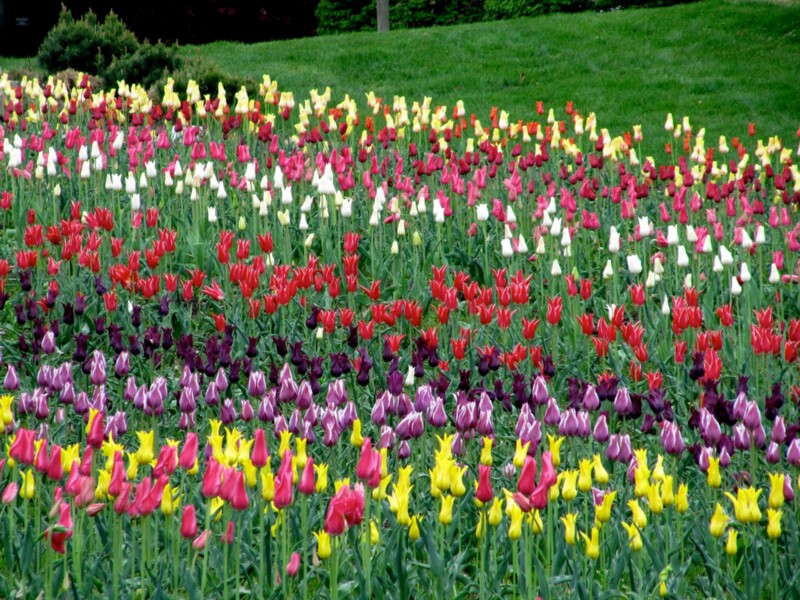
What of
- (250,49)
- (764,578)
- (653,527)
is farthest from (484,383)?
(250,49)

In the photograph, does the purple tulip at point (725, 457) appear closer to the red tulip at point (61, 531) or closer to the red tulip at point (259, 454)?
the red tulip at point (259, 454)

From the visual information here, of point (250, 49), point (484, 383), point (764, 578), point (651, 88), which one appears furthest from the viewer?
point (250, 49)

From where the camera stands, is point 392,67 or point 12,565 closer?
point 12,565

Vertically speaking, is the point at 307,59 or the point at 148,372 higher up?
the point at 307,59

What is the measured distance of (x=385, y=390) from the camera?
4.71 metres

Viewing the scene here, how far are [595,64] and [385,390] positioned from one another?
12.7 meters

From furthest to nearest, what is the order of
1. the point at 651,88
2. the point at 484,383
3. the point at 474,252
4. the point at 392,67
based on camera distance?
the point at 392,67
the point at 651,88
the point at 474,252
the point at 484,383

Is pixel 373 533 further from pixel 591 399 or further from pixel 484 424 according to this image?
pixel 591 399

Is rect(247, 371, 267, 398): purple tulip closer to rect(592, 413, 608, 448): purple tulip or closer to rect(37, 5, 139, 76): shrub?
rect(592, 413, 608, 448): purple tulip

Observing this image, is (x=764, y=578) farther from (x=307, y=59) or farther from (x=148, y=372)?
(x=307, y=59)

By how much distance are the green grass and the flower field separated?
4820mm

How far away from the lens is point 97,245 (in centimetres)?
614

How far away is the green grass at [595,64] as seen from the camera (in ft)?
46.5

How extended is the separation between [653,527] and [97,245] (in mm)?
3717
